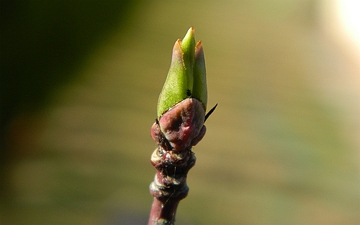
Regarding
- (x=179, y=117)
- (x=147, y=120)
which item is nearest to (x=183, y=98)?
(x=179, y=117)

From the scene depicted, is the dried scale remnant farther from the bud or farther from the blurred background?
the blurred background

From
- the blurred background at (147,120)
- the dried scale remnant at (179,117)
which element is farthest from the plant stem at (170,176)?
the blurred background at (147,120)

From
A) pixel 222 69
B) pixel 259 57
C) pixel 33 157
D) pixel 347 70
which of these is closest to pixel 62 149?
pixel 33 157

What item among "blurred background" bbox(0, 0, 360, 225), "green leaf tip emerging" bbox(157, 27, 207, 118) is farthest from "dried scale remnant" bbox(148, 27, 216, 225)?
"blurred background" bbox(0, 0, 360, 225)

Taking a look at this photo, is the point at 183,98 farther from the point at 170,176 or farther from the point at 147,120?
the point at 147,120

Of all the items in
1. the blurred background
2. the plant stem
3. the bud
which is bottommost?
the plant stem

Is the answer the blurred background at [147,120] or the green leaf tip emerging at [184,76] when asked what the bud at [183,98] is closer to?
the green leaf tip emerging at [184,76]
